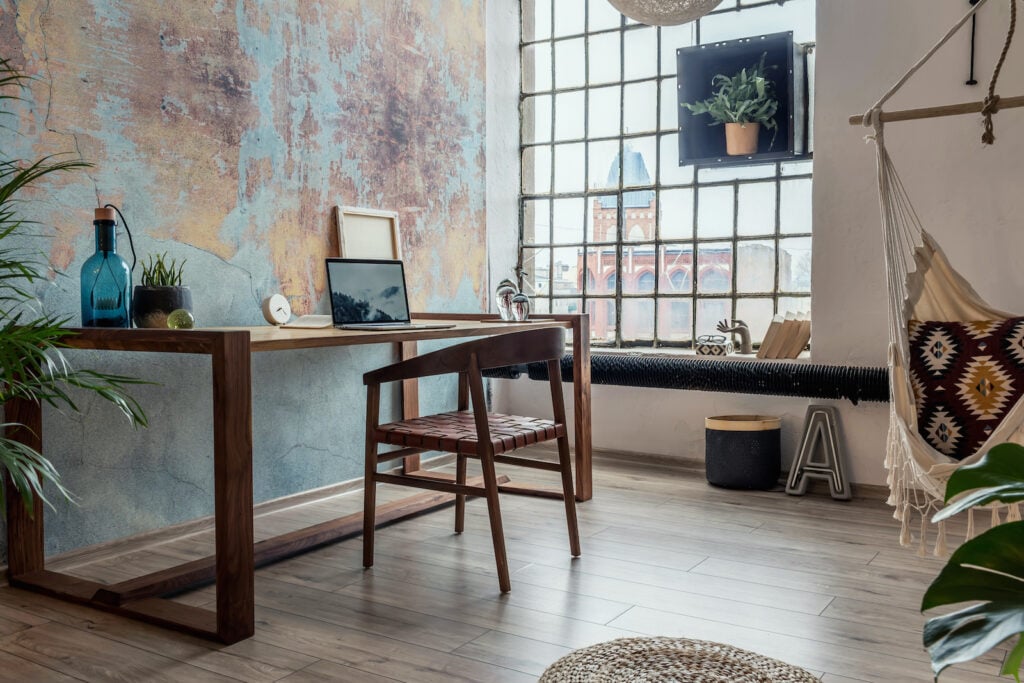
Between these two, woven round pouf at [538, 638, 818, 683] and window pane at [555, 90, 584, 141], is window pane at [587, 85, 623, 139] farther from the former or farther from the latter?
woven round pouf at [538, 638, 818, 683]

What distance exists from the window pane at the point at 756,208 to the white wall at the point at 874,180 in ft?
1.30

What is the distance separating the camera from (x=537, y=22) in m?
4.67

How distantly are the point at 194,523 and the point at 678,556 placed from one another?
1.64m

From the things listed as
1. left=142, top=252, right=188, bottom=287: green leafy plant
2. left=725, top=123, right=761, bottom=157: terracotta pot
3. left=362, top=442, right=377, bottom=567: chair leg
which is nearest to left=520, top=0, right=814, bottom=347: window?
left=725, top=123, right=761, bottom=157: terracotta pot

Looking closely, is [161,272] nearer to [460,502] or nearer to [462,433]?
[462,433]

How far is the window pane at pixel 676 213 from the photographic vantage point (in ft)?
13.8

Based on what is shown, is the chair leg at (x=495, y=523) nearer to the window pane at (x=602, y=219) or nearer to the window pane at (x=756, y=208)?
the window pane at (x=756, y=208)

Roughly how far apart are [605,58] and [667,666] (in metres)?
3.57

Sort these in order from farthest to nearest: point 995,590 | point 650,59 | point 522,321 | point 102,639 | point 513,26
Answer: point 513,26
point 650,59
point 522,321
point 102,639
point 995,590

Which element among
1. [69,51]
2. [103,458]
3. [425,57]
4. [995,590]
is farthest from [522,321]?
[995,590]

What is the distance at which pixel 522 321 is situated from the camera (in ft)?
11.3

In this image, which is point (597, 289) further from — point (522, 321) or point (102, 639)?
point (102, 639)

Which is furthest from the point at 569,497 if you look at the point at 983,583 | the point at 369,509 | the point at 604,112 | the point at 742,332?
the point at 604,112

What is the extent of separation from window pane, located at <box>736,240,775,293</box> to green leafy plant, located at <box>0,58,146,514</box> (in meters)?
2.75
